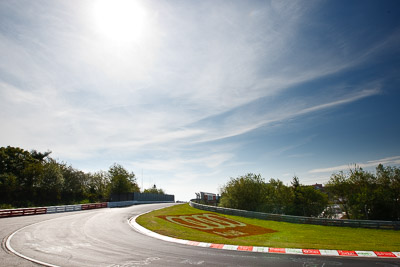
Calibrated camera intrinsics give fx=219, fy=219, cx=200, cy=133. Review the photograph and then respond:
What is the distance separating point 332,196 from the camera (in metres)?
47.1

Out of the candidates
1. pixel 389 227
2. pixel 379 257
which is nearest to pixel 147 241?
pixel 379 257

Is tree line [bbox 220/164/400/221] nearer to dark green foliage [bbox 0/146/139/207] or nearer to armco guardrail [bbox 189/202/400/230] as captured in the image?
armco guardrail [bbox 189/202/400/230]

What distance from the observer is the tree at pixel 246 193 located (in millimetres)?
47062

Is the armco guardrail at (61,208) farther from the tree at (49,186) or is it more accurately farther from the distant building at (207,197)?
the distant building at (207,197)

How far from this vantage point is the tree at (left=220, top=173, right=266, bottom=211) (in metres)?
47.1

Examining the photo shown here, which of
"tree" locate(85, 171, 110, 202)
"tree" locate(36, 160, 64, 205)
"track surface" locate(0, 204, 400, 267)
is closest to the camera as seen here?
"track surface" locate(0, 204, 400, 267)

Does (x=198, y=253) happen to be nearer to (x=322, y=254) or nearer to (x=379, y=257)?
(x=322, y=254)

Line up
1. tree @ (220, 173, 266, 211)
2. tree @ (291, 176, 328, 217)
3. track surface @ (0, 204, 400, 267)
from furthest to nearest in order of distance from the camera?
tree @ (220, 173, 266, 211)
tree @ (291, 176, 328, 217)
track surface @ (0, 204, 400, 267)

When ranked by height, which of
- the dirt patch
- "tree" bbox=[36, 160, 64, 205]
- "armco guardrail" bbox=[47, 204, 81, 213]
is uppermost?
"tree" bbox=[36, 160, 64, 205]

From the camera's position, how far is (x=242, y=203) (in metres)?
47.2

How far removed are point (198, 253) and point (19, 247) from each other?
11.2m

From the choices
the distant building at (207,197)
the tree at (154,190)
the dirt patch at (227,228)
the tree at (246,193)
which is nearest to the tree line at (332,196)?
the tree at (246,193)

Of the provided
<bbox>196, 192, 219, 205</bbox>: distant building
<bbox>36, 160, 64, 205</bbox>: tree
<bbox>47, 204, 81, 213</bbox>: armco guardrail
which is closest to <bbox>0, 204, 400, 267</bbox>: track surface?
<bbox>47, 204, 81, 213</bbox>: armco guardrail

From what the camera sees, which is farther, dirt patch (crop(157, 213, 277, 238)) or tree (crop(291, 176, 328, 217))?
tree (crop(291, 176, 328, 217))
